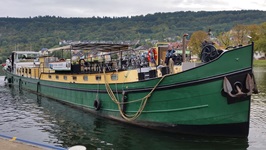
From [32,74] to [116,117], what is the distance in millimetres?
16166

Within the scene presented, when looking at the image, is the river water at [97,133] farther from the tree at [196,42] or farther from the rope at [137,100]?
the tree at [196,42]

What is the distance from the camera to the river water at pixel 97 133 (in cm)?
1194

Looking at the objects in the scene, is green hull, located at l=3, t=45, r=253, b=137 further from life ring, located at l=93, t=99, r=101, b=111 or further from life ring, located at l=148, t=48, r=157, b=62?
life ring, located at l=93, t=99, r=101, b=111

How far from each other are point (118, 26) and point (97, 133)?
16818cm

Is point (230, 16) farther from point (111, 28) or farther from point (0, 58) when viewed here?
point (0, 58)

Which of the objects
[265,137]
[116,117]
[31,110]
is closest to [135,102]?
[116,117]

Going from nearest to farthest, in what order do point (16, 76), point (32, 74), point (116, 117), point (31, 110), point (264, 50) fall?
point (116, 117) → point (31, 110) → point (32, 74) → point (16, 76) → point (264, 50)

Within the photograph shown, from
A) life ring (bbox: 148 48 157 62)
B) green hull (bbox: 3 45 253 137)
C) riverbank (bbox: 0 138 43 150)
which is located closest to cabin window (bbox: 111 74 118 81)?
green hull (bbox: 3 45 253 137)

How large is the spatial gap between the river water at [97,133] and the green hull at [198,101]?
0.46 meters

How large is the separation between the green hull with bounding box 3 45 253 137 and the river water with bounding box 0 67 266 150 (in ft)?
1.51

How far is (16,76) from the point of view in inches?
1363

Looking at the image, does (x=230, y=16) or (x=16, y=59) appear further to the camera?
(x=230, y=16)

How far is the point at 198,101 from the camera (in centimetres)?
1209

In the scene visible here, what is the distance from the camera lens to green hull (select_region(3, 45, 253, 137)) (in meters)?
11.6
